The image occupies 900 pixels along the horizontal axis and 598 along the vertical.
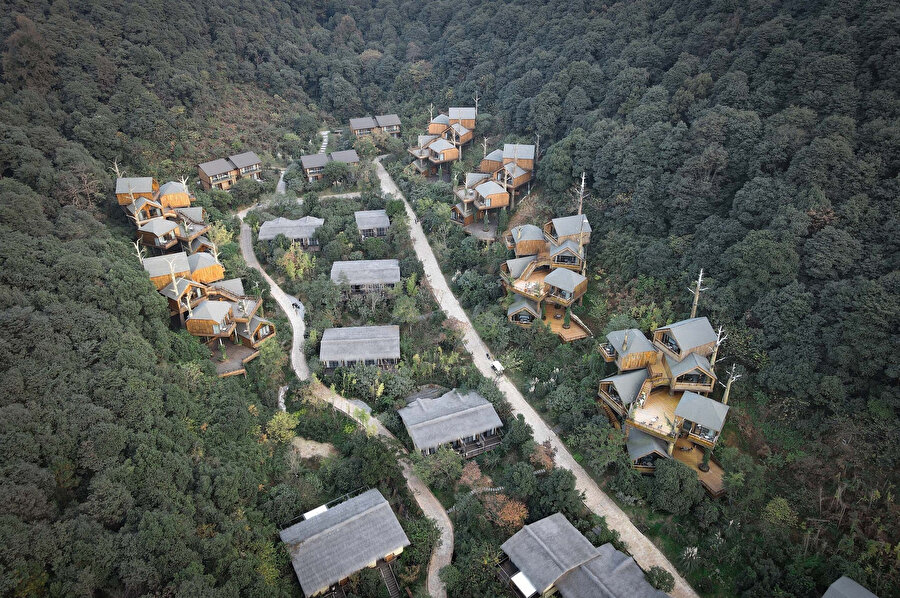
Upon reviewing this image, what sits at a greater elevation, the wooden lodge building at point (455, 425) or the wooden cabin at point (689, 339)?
the wooden cabin at point (689, 339)

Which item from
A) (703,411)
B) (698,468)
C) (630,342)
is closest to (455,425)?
(630,342)

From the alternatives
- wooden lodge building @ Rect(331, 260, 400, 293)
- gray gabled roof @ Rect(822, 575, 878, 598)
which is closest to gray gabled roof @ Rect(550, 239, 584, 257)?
wooden lodge building @ Rect(331, 260, 400, 293)

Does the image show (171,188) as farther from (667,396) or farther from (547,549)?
(667,396)

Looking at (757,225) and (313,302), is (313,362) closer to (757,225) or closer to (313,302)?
(313,302)

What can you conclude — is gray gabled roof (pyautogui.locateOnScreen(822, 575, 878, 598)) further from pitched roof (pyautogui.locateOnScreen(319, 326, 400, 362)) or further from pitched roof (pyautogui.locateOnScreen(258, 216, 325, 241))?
pitched roof (pyautogui.locateOnScreen(258, 216, 325, 241))

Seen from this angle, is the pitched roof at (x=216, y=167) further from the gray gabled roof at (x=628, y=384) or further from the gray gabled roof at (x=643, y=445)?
the gray gabled roof at (x=643, y=445)

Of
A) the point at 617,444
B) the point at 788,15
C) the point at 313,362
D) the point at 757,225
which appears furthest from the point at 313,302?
the point at 788,15

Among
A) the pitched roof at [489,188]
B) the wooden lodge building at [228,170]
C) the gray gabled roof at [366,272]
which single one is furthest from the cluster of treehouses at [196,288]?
the pitched roof at [489,188]

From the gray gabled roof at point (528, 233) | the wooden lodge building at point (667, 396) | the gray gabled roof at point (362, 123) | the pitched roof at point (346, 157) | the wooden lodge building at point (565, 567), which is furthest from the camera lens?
the gray gabled roof at point (362, 123)
